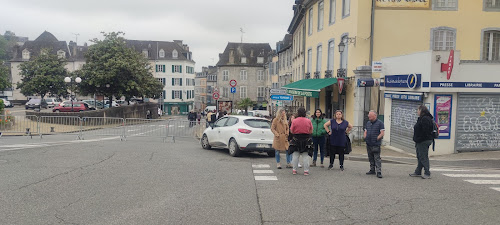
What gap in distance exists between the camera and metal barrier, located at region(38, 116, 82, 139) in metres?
21.0

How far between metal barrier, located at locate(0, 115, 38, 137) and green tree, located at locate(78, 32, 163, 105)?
19016 mm

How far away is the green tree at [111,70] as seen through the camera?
139 ft

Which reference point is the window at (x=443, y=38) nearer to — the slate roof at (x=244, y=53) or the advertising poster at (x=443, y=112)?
the advertising poster at (x=443, y=112)

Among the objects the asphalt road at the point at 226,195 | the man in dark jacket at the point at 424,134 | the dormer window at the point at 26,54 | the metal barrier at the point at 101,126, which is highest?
the dormer window at the point at 26,54

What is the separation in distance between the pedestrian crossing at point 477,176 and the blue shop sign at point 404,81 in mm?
4305

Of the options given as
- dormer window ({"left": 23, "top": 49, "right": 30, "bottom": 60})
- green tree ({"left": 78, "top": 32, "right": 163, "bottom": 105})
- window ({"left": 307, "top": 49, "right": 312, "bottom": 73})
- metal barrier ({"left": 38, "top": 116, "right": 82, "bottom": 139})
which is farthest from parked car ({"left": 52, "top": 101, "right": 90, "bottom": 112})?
dormer window ({"left": 23, "top": 49, "right": 30, "bottom": 60})

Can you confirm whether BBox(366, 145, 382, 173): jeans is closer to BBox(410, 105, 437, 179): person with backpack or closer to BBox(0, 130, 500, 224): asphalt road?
BBox(0, 130, 500, 224): asphalt road

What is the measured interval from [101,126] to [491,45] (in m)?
19.5

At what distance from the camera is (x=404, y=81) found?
15.8 metres

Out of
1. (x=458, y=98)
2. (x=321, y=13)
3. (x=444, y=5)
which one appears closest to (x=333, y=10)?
(x=321, y=13)

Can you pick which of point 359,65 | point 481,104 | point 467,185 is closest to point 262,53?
point 359,65

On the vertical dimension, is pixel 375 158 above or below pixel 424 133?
below

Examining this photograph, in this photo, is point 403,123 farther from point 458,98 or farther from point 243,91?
point 243,91

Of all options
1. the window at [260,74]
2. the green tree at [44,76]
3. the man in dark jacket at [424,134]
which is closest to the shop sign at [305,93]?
the man in dark jacket at [424,134]
